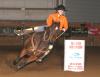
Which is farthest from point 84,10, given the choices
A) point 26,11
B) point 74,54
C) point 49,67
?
point 74,54

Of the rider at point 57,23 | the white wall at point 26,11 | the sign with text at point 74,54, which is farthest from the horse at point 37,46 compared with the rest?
the white wall at point 26,11

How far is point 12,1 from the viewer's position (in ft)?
86.1

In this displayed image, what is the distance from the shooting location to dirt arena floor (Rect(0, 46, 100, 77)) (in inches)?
539

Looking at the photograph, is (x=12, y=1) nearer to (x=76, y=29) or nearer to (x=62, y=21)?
(x=76, y=29)

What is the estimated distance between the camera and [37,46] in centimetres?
1405

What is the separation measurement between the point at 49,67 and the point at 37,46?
4.53ft

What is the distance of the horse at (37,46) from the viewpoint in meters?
13.9

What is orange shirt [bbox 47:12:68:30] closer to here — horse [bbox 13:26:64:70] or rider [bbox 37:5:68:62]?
rider [bbox 37:5:68:62]

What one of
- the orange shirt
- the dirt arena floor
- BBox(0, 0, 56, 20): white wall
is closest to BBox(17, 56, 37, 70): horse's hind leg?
the dirt arena floor

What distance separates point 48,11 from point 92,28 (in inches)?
174

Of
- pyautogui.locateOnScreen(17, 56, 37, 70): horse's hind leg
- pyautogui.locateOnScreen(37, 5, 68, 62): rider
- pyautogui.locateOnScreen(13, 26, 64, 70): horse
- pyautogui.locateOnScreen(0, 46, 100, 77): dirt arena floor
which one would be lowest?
pyautogui.locateOnScreen(0, 46, 100, 77): dirt arena floor

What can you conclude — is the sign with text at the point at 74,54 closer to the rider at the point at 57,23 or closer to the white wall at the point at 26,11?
the rider at the point at 57,23

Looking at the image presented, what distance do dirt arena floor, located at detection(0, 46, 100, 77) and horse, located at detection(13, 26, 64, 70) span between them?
350 millimetres

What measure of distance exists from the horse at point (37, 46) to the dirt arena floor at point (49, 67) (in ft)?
1.15
